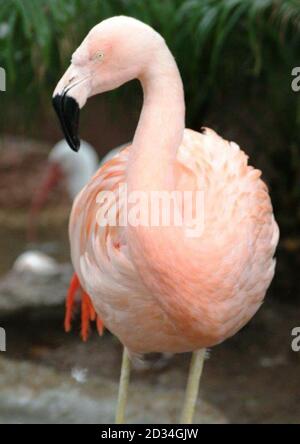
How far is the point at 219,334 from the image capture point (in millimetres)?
2180

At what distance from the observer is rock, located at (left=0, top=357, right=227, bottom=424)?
3004 millimetres

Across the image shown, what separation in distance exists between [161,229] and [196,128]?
2.15 metres

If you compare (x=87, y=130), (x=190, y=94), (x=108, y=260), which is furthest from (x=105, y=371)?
(x=87, y=130)

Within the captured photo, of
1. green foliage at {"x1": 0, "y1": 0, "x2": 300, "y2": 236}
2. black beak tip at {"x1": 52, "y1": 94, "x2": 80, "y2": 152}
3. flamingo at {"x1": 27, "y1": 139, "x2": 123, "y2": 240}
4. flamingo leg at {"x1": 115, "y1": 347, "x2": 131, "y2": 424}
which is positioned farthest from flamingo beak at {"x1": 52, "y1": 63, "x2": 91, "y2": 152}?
flamingo at {"x1": 27, "y1": 139, "x2": 123, "y2": 240}

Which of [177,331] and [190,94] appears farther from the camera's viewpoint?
[190,94]

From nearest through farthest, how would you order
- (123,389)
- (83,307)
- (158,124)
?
(158,124) < (123,389) < (83,307)

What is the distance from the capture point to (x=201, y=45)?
3383 mm

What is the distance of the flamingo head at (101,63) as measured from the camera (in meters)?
1.83

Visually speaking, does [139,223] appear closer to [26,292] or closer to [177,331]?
[177,331]

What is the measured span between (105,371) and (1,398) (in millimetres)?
631

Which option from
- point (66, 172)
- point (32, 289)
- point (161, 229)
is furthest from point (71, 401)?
point (66, 172)
